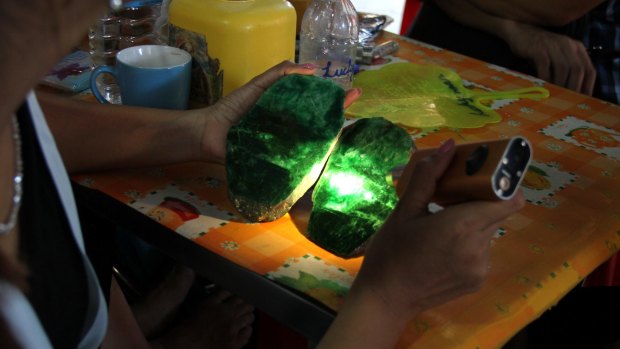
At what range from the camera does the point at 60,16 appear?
355 millimetres

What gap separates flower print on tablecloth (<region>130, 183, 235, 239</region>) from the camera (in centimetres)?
73

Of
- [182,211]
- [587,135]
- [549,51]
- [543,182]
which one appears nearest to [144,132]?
[182,211]

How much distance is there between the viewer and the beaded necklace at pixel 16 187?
51 cm

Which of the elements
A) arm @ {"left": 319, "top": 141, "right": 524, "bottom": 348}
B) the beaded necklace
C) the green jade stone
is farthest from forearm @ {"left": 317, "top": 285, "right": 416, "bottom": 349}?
the beaded necklace

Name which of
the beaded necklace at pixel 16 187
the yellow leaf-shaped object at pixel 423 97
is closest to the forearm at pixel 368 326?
Answer: the beaded necklace at pixel 16 187

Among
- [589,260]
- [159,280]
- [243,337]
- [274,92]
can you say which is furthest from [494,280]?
[159,280]

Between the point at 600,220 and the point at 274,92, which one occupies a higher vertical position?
the point at 274,92

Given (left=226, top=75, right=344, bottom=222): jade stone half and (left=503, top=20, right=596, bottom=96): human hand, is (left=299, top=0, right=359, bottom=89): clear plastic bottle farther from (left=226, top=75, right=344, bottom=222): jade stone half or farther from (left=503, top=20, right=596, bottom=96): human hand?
(left=503, top=20, right=596, bottom=96): human hand

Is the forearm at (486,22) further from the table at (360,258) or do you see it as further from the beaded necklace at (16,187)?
the beaded necklace at (16,187)

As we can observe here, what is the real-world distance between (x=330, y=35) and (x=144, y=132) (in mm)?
→ 418

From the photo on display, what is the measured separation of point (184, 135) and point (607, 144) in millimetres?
640

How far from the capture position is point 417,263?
0.57m

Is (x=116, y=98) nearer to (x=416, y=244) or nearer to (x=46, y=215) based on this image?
(x=46, y=215)

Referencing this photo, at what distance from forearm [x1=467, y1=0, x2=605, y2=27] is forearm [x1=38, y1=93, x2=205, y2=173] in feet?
3.23
